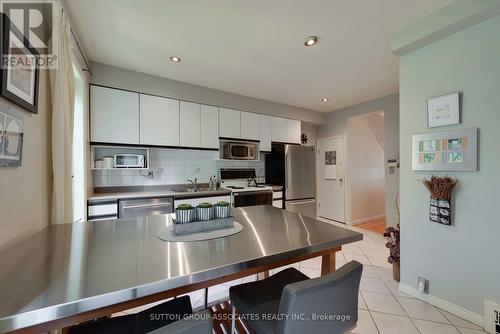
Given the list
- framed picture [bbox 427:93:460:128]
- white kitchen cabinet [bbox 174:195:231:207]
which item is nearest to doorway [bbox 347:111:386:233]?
framed picture [bbox 427:93:460:128]

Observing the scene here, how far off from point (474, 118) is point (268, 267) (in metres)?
1.96

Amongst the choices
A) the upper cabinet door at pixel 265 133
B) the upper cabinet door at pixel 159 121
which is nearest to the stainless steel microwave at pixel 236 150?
the upper cabinet door at pixel 265 133

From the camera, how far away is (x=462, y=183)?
5.47 ft

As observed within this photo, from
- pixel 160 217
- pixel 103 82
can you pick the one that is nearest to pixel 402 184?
pixel 160 217

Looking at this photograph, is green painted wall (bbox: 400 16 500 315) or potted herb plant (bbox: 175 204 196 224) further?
green painted wall (bbox: 400 16 500 315)

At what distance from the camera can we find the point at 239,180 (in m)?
3.95

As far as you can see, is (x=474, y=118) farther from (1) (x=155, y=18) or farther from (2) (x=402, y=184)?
(1) (x=155, y=18)

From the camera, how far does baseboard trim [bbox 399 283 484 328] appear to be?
1.61 meters

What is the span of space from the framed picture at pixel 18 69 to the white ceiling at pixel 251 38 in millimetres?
902

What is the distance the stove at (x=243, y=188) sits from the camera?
3295 mm

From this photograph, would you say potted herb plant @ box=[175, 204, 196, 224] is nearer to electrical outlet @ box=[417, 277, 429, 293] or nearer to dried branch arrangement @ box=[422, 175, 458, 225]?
dried branch arrangement @ box=[422, 175, 458, 225]

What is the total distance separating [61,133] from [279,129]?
3262 mm

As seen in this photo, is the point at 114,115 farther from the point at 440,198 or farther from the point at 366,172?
the point at 366,172

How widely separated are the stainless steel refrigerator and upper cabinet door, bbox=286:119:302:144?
26cm
